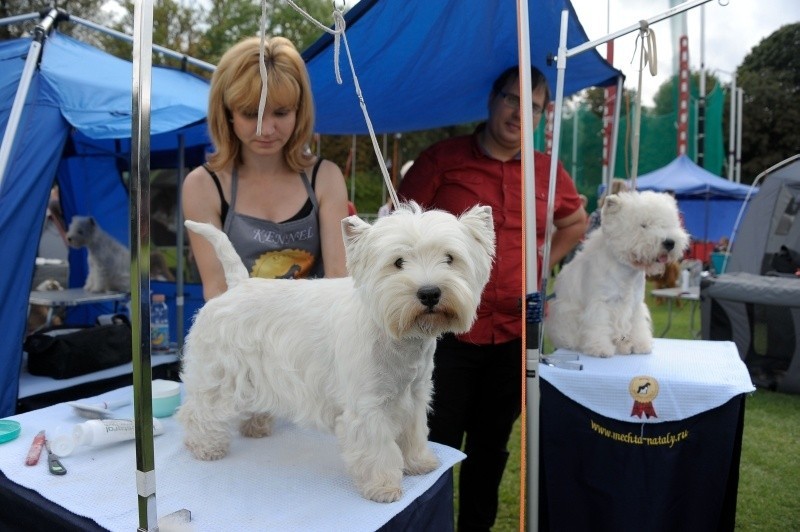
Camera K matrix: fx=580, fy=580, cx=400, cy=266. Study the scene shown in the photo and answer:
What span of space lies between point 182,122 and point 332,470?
3.39 meters

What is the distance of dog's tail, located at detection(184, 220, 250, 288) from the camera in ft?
6.04

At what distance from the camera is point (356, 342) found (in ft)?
5.16

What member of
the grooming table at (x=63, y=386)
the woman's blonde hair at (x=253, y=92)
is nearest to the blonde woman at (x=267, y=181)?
the woman's blonde hair at (x=253, y=92)

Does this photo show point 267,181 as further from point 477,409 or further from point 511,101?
point 477,409

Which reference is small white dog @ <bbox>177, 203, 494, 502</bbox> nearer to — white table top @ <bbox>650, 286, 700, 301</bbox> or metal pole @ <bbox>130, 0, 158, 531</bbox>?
metal pole @ <bbox>130, 0, 158, 531</bbox>

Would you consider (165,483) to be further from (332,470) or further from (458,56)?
(458,56)

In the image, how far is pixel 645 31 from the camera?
231 cm

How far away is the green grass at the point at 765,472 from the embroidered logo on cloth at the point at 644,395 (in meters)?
1.84

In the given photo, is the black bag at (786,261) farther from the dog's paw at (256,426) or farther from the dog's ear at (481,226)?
the dog's paw at (256,426)

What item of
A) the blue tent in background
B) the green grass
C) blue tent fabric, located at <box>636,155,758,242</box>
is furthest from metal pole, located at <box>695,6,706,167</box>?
the blue tent in background

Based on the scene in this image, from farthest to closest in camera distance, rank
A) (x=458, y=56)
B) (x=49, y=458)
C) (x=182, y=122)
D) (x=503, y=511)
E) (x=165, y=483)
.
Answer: (x=182, y=122), (x=503, y=511), (x=458, y=56), (x=49, y=458), (x=165, y=483)

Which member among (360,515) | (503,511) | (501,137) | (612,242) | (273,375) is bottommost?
(503,511)

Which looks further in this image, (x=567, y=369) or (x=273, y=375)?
(x=567, y=369)

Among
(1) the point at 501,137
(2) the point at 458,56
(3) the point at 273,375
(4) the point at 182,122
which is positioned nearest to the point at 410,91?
(2) the point at 458,56
